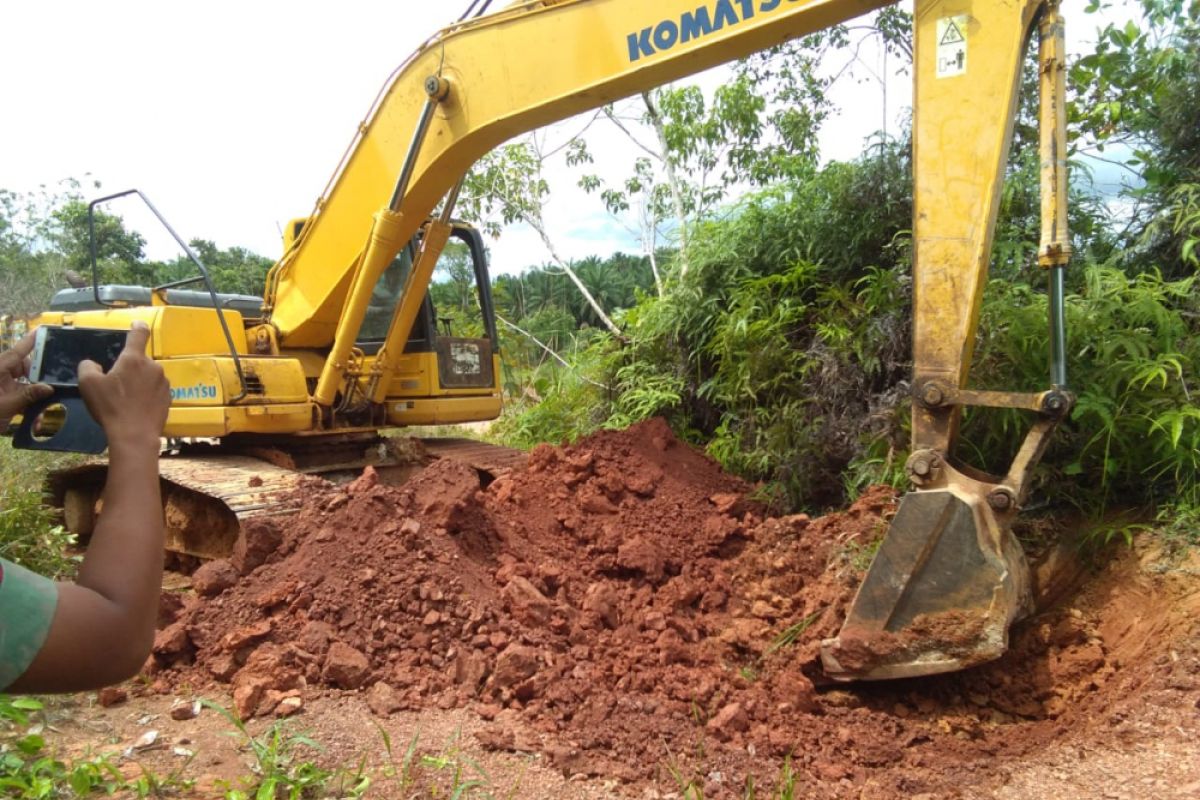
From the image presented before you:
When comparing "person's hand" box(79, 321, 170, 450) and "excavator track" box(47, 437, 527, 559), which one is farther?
"excavator track" box(47, 437, 527, 559)

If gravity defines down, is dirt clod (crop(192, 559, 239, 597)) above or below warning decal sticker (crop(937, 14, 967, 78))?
below

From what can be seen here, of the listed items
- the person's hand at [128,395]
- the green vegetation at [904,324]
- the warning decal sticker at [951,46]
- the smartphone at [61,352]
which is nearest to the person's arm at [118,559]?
the person's hand at [128,395]

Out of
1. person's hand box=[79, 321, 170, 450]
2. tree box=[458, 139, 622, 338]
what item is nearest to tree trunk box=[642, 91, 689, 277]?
tree box=[458, 139, 622, 338]

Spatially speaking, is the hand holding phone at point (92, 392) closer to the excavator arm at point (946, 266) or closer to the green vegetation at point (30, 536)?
the excavator arm at point (946, 266)

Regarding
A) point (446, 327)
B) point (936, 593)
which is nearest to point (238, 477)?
point (446, 327)

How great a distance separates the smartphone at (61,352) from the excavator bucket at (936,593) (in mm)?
2753

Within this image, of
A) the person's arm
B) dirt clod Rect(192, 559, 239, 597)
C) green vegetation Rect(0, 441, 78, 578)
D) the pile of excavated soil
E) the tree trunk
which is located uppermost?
the tree trunk

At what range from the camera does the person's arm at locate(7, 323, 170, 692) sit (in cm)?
131

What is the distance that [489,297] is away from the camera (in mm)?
6852

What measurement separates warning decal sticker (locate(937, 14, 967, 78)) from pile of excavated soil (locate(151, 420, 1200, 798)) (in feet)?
6.47

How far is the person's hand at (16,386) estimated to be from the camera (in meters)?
1.63

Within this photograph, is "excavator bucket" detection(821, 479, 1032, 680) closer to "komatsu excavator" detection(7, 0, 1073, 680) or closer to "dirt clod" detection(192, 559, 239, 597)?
"komatsu excavator" detection(7, 0, 1073, 680)

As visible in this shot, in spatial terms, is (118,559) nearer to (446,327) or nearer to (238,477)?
(238,477)

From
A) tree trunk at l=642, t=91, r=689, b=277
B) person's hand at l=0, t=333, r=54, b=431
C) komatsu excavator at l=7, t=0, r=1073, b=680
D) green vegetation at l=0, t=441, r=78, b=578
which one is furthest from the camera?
tree trunk at l=642, t=91, r=689, b=277
